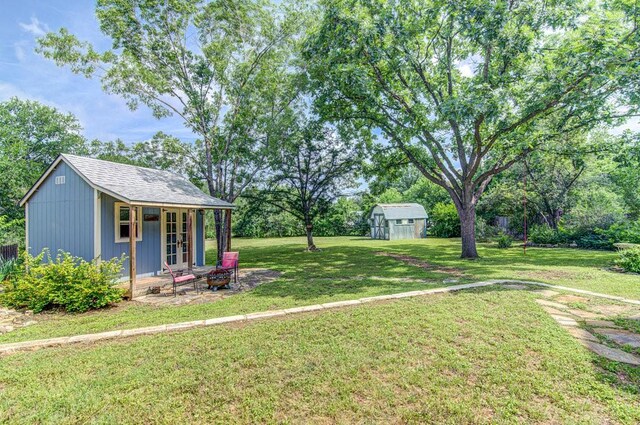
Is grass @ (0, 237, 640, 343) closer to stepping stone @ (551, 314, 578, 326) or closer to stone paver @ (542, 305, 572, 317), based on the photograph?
stone paver @ (542, 305, 572, 317)

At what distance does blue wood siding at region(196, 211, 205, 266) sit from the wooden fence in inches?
239

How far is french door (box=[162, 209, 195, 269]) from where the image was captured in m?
9.45

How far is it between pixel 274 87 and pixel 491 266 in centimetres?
1166

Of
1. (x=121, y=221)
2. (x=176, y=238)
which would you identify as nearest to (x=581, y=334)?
(x=121, y=221)

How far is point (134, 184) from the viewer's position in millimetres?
8562

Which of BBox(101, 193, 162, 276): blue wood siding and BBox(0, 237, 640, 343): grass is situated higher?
BBox(101, 193, 162, 276): blue wood siding

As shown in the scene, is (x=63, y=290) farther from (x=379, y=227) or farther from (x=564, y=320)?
(x=379, y=227)

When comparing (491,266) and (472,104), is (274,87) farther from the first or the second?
(491,266)

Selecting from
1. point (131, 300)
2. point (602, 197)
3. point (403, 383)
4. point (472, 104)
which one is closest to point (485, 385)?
point (403, 383)

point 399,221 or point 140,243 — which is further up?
point 399,221

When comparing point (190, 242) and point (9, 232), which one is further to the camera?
point (9, 232)

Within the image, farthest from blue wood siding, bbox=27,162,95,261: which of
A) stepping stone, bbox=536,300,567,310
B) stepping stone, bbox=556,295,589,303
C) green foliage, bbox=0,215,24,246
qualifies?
stepping stone, bbox=556,295,589,303

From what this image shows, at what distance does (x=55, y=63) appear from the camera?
11297mm

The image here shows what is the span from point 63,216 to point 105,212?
1.28 meters
